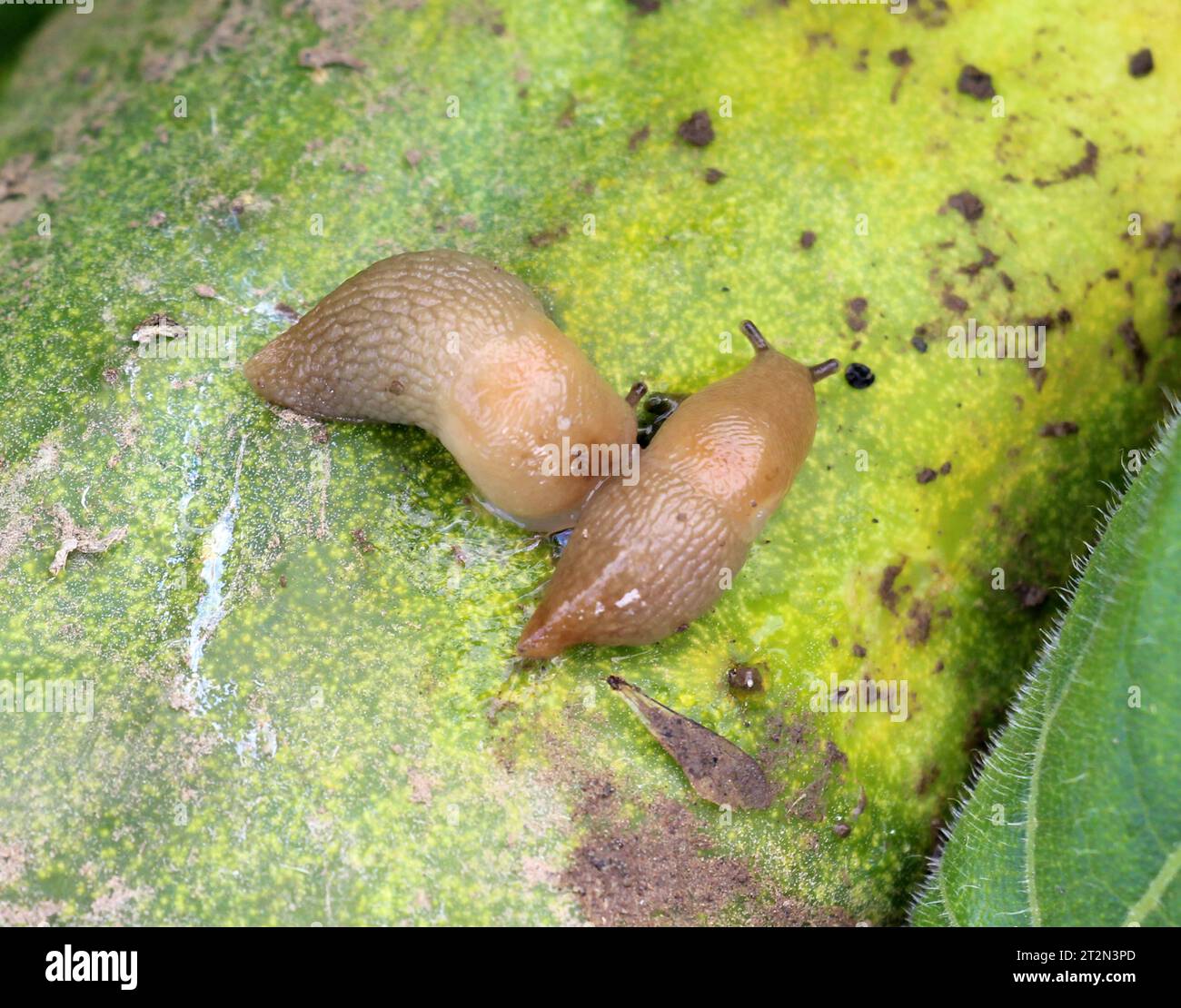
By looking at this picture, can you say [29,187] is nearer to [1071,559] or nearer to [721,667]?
[721,667]

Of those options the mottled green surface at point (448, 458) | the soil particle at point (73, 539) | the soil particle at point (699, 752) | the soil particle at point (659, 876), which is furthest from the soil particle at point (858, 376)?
the soil particle at point (73, 539)

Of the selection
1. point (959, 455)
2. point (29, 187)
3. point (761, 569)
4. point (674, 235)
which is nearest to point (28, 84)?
point (29, 187)

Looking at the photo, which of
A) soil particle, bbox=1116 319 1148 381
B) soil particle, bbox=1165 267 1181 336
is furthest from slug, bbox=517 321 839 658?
soil particle, bbox=1165 267 1181 336

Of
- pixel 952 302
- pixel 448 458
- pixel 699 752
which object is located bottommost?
pixel 699 752

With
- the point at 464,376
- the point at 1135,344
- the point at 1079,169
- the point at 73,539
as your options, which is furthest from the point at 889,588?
the point at 73,539

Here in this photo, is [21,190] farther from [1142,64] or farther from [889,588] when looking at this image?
[1142,64]

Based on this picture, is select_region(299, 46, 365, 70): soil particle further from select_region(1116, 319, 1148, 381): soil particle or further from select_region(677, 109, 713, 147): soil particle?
select_region(1116, 319, 1148, 381): soil particle
